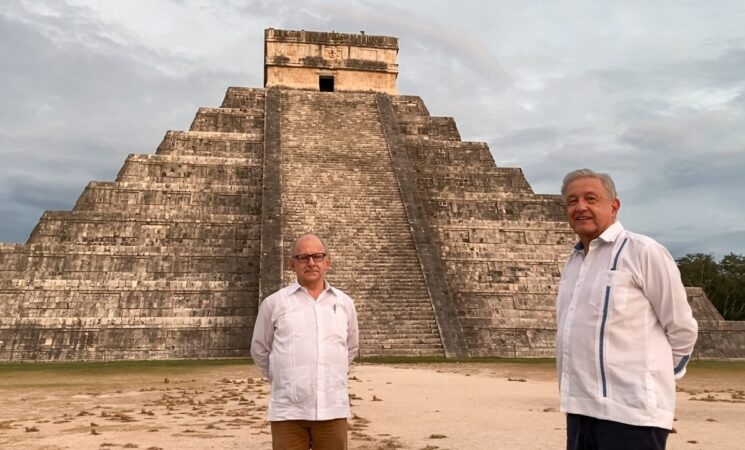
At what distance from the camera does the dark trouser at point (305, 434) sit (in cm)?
336

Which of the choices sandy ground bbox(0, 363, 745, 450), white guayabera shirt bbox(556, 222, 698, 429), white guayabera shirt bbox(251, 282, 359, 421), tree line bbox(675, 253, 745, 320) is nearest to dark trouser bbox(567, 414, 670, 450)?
white guayabera shirt bbox(556, 222, 698, 429)

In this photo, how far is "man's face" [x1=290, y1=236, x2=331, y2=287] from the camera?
3521 millimetres

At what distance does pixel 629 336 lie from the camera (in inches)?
107

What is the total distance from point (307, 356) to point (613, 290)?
141cm

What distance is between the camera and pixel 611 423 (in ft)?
8.79

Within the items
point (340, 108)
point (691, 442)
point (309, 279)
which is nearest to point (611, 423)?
point (309, 279)

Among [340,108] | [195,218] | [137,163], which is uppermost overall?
[340,108]

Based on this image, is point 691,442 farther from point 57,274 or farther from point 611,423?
→ point 57,274

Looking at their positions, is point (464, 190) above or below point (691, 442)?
above

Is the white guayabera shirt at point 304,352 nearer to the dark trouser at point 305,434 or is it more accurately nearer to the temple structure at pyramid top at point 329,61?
the dark trouser at point 305,434

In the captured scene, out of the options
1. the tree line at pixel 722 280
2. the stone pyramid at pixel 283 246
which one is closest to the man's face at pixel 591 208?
the stone pyramid at pixel 283 246

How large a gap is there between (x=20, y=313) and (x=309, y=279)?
15816 millimetres

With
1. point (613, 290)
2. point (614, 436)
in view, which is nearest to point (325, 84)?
point (613, 290)

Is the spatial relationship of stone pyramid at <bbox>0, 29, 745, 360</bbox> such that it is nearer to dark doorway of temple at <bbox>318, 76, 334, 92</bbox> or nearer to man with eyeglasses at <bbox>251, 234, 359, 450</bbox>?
dark doorway of temple at <bbox>318, 76, 334, 92</bbox>
